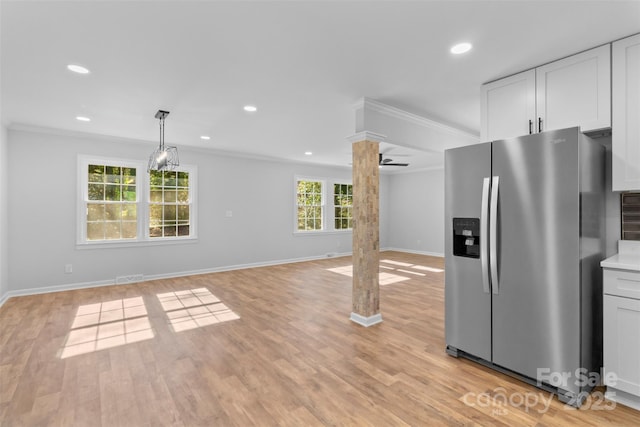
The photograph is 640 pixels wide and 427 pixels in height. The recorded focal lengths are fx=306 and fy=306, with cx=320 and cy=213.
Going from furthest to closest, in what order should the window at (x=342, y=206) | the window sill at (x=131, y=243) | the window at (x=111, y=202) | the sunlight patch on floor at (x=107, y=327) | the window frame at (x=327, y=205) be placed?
the window at (x=342, y=206), the window frame at (x=327, y=205), the window at (x=111, y=202), the window sill at (x=131, y=243), the sunlight patch on floor at (x=107, y=327)

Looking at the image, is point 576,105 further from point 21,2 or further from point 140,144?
point 140,144

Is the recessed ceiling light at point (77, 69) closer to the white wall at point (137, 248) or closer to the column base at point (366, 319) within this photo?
the white wall at point (137, 248)

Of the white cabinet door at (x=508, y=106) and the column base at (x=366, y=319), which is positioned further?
Answer: the column base at (x=366, y=319)

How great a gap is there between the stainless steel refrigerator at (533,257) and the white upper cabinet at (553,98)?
346 millimetres

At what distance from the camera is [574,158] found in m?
2.02

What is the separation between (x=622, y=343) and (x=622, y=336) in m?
0.05

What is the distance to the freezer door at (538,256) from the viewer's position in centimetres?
204

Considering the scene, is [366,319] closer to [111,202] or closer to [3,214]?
[111,202]

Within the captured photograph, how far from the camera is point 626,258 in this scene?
2.22 meters

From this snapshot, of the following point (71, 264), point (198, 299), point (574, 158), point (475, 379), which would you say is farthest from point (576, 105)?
point (71, 264)

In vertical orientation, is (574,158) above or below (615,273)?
above

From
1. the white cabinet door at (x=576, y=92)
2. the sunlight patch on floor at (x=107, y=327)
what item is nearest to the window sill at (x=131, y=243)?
the sunlight patch on floor at (x=107, y=327)

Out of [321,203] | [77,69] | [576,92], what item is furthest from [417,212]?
[77,69]

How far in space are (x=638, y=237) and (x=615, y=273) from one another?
0.74 meters
